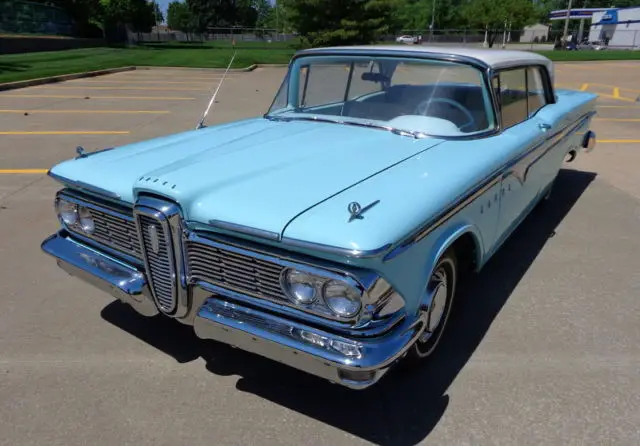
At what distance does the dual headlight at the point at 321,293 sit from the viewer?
203 centimetres

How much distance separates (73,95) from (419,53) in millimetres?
12018

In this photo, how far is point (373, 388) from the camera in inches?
103

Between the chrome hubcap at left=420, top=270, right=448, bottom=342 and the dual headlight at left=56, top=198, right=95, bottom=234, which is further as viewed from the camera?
the dual headlight at left=56, top=198, right=95, bottom=234

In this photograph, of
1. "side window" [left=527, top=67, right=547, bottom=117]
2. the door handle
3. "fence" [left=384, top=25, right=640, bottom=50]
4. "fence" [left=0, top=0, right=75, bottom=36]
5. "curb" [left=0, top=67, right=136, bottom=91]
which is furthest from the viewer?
"fence" [left=384, top=25, right=640, bottom=50]

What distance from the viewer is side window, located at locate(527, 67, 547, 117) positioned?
13.2ft


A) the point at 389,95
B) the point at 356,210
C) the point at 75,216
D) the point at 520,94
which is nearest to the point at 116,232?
the point at 75,216

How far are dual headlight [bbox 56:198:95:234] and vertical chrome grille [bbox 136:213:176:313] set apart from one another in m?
0.60

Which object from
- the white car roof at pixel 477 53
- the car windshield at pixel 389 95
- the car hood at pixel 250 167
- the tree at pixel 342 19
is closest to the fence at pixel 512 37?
the tree at pixel 342 19

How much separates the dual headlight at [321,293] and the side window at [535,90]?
259 centimetres

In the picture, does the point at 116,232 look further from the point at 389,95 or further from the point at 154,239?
the point at 389,95

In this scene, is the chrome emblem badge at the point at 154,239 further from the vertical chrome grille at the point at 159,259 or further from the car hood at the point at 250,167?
the car hood at the point at 250,167

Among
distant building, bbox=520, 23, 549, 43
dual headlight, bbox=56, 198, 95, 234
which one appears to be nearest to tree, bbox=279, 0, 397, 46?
dual headlight, bbox=56, 198, 95, 234

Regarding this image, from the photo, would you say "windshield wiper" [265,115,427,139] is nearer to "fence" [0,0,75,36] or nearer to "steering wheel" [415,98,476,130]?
"steering wheel" [415,98,476,130]

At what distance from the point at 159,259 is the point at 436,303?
1.35m
